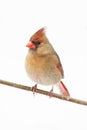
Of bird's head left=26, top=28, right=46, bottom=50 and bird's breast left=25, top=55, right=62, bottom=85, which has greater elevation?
bird's head left=26, top=28, right=46, bottom=50

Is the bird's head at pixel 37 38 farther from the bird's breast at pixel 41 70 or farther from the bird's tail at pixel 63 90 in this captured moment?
the bird's tail at pixel 63 90

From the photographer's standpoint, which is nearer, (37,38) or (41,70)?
(37,38)

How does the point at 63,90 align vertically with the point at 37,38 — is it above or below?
below

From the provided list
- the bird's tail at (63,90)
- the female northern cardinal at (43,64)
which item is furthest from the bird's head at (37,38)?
the bird's tail at (63,90)

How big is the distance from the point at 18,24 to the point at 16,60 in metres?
0.25

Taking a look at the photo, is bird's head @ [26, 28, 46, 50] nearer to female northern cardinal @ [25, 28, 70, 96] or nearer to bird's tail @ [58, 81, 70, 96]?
female northern cardinal @ [25, 28, 70, 96]

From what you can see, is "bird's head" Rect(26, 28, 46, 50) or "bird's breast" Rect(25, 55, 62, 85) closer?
"bird's head" Rect(26, 28, 46, 50)

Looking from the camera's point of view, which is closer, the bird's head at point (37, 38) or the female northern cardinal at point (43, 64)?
the bird's head at point (37, 38)

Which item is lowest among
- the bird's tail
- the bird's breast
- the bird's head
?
the bird's tail

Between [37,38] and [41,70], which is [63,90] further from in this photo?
[37,38]

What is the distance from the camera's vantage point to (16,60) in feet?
8.27

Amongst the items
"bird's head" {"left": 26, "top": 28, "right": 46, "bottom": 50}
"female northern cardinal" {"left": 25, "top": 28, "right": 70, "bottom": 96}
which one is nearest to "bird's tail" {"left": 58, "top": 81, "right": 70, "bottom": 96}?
"female northern cardinal" {"left": 25, "top": 28, "right": 70, "bottom": 96}

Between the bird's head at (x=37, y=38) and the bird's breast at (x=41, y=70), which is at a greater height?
the bird's head at (x=37, y=38)

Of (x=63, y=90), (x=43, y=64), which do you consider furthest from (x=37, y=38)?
(x=63, y=90)
